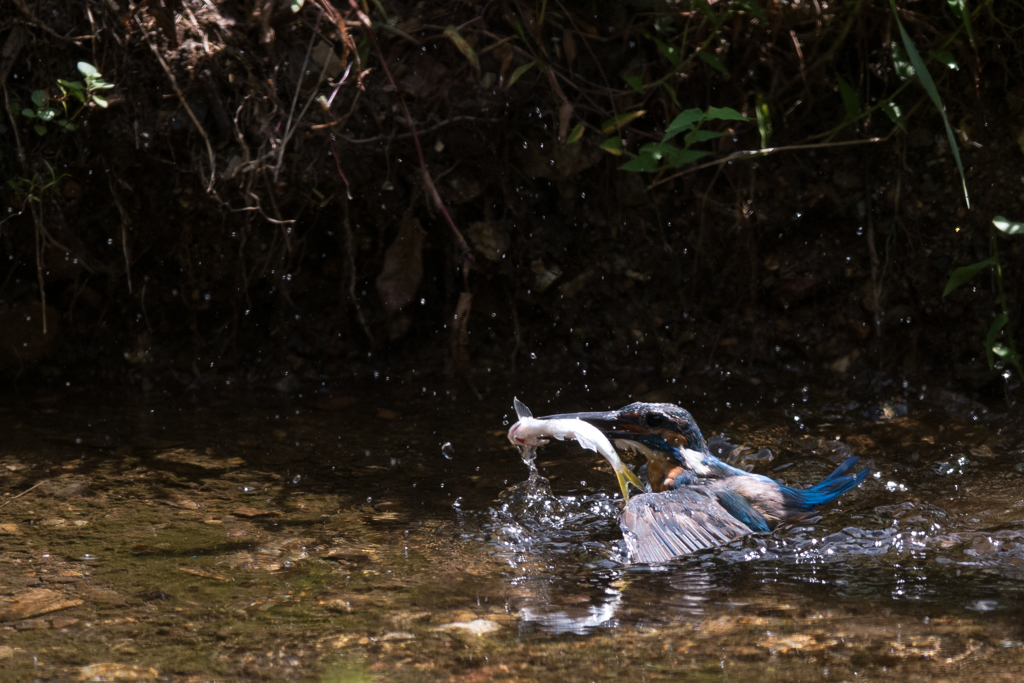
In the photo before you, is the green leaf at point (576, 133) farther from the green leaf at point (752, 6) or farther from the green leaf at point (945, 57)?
the green leaf at point (945, 57)

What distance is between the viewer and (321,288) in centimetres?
456

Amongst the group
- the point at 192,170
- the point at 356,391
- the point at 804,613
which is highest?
the point at 192,170

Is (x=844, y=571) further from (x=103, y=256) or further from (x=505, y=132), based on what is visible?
(x=103, y=256)

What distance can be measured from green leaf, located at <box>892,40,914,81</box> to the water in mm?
1407

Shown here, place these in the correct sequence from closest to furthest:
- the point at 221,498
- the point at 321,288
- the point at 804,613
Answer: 1. the point at 804,613
2. the point at 221,498
3. the point at 321,288

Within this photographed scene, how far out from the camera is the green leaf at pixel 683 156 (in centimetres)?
389

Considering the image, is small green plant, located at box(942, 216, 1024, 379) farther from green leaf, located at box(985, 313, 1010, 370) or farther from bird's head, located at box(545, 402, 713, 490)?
bird's head, located at box(545, 402, 713, 490)

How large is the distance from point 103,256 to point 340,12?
156cm

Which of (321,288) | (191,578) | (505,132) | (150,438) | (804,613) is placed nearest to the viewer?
(804,613)

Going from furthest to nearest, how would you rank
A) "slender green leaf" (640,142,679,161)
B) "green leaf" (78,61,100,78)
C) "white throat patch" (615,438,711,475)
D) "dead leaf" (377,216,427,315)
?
1. "dead leaf" (377,216,427,315)
2. "slender green leaf" (640,142,679,161)
3. "green leaf" (78,61,100,78)
4. "white throat patch" (615,438,711,475)

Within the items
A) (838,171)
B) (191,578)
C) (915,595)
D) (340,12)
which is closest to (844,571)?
(915,595)

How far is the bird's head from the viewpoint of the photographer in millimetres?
3408

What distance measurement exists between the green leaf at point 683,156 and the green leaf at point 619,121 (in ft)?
0.78

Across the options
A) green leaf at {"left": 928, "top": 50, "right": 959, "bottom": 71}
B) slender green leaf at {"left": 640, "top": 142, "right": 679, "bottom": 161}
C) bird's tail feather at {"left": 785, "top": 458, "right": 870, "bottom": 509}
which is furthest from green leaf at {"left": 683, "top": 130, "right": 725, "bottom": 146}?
bird's tail feather at {"left": 785, "top": 458, "right": 870, "bottom": 509}
